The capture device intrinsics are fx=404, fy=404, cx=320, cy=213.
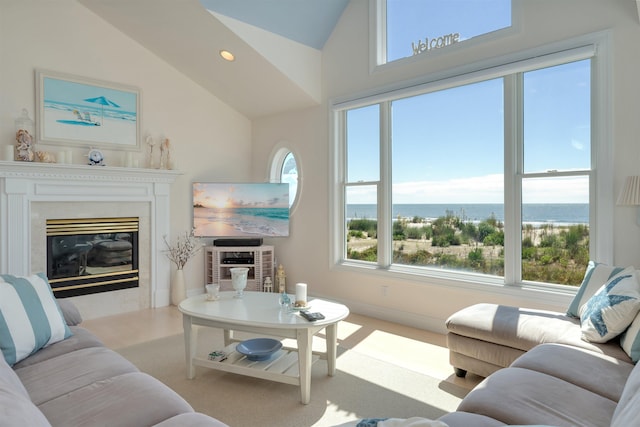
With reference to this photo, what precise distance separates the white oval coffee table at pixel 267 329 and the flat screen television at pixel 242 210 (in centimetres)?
201

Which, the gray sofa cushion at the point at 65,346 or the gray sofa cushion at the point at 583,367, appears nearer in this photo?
the gray sofa cushion at the point at 583,367

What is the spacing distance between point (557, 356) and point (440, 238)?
1.93m

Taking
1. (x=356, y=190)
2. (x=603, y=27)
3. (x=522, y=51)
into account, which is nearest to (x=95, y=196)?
(x=356, y=190)

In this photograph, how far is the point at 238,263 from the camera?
4934mm

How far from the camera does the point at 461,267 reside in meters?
3.72

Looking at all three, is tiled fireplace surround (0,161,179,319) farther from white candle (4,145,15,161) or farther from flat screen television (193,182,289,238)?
flat screen television (193,182,289,238)

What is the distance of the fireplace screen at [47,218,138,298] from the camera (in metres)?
4.08

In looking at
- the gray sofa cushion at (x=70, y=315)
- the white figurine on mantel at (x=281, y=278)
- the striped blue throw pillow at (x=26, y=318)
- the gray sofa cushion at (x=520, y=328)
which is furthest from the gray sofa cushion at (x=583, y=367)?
the white figurine on mantel at (x=281, y=278)

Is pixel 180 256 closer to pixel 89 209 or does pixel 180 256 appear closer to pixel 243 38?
pixel 89 209

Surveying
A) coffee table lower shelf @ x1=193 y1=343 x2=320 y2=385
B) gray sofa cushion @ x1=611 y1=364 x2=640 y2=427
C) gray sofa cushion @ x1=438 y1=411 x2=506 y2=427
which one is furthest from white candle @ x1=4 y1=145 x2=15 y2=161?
gray sofa cushion @ x1=611 y1=364 x2=640 y2=427

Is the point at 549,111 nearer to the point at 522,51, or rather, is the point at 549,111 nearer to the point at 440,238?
the point at 522,51

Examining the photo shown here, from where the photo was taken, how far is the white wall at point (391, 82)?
276cm

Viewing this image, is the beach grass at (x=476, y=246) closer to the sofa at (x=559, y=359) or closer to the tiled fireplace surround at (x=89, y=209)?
the sofa at (x=559, y=359)

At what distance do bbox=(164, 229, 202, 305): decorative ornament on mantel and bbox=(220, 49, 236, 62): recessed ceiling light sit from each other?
2.08 meters
